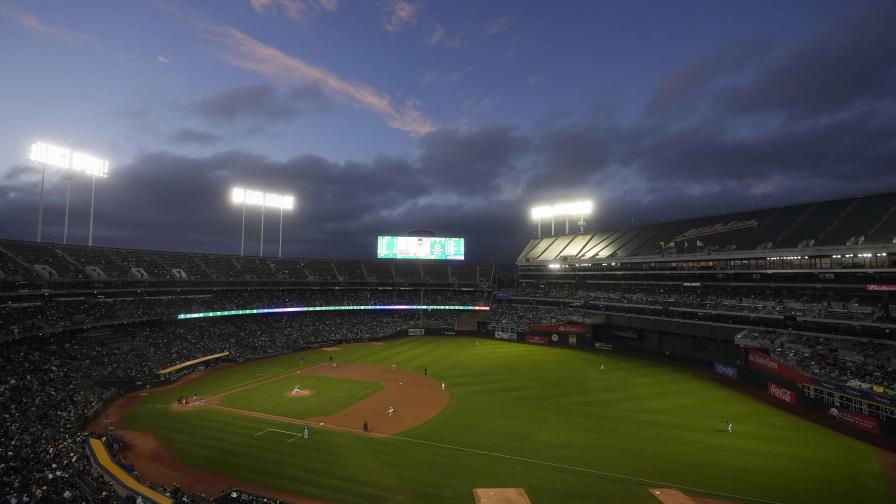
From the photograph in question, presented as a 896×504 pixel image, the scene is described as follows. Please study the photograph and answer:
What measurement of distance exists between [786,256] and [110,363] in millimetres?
69976

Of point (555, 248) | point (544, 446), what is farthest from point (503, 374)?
point (555, 248)

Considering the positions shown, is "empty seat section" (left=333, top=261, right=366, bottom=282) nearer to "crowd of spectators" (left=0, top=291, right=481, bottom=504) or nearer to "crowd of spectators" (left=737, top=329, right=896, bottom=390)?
"crowd of spectators" (left=0, top=291, right=481, bottom=504)

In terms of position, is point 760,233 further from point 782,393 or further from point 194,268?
point 194,268

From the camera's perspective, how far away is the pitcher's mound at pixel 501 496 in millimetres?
19828

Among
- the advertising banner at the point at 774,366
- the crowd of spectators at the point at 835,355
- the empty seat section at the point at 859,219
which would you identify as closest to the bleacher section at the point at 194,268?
the advertising banner at the point at 774,366

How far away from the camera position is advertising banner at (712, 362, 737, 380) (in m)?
43.8

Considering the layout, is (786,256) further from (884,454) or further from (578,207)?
(578,207)

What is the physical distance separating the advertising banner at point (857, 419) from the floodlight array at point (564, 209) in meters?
49.9

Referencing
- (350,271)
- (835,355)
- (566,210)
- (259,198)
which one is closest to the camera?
(835,355)

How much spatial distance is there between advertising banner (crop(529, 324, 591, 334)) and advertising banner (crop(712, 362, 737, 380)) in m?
17.0

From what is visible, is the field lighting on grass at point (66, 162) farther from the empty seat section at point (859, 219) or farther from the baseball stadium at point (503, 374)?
the empty seat section at point (859, 219)

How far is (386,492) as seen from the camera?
2083cm

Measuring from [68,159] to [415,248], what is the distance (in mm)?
50915

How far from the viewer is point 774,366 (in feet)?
121
